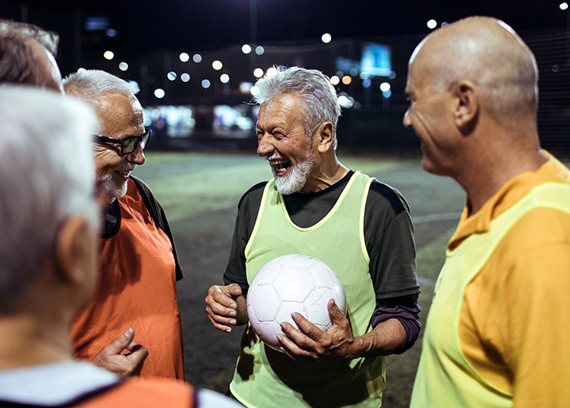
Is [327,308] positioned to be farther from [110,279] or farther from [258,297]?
[110,279]

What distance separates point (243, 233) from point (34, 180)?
204 centimetres

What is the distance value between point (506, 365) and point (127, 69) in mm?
34758

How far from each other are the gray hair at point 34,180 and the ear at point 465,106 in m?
1.00

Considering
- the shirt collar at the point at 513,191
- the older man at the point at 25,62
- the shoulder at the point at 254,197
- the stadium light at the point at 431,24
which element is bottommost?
the shoulder at the point at 254,197

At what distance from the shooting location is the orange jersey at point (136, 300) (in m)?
2.37

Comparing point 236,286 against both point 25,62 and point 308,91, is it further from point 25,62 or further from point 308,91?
point 25,62

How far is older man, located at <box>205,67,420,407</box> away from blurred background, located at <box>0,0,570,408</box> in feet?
9.00

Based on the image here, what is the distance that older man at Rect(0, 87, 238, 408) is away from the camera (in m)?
0.85

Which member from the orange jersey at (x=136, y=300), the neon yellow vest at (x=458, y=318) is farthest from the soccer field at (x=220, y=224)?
the neon yellow vest at (x=458, y=318)

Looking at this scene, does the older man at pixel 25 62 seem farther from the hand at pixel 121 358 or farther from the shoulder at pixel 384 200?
the shoulder at pixel 384 200

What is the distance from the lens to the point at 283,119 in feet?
9.37

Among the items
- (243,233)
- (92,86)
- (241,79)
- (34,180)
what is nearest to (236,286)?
(243,233)

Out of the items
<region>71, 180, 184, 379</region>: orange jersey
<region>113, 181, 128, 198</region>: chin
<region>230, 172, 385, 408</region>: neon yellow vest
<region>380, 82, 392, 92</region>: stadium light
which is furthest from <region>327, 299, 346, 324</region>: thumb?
<region>380, 82, 392, 92</region>: stadium light

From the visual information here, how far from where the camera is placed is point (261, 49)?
32.8 metres
